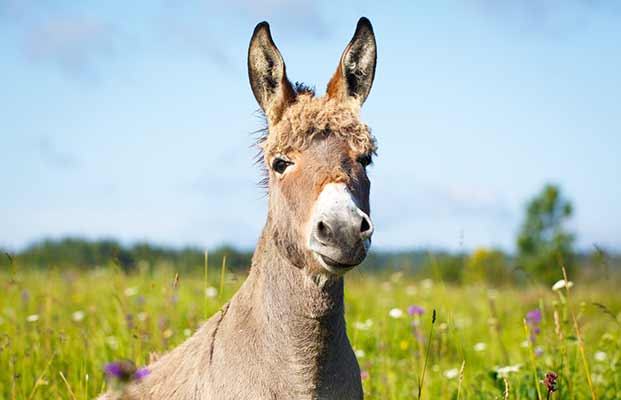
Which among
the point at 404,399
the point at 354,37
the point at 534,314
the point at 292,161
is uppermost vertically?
the point at 354,37

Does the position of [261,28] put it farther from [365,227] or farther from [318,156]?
[365,227]

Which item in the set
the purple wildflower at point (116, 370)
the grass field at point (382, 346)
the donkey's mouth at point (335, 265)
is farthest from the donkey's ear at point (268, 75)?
the purple wildflower at point (116, 370)

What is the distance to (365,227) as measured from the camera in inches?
114

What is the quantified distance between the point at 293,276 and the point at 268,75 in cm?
128

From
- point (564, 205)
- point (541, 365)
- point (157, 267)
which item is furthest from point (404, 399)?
point (564, 205)

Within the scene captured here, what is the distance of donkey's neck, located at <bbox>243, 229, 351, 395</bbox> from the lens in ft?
10.8

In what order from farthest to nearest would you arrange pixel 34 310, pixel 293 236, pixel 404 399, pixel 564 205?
1. pixel 564 205
2. pixel 34 310
3. pixel 404 399
4. pixel 293 236

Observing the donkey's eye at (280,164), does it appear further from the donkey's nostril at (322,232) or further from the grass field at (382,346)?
the grass field at (382,346)

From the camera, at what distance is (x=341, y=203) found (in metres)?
2.90

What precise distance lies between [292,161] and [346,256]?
2.45 ft

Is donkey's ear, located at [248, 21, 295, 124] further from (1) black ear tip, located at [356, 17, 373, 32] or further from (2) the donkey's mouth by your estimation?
(2) the donkey's mouth

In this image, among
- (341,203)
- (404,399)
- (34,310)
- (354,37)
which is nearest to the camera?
(341,203)

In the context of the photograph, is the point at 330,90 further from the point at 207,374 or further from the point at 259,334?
the point at 207,374

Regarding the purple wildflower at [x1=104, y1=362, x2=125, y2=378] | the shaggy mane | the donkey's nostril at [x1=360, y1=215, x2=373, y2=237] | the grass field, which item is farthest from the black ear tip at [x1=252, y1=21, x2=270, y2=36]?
the purple wildflower at [x1=104, y1=362, x2=125, y2=378]
